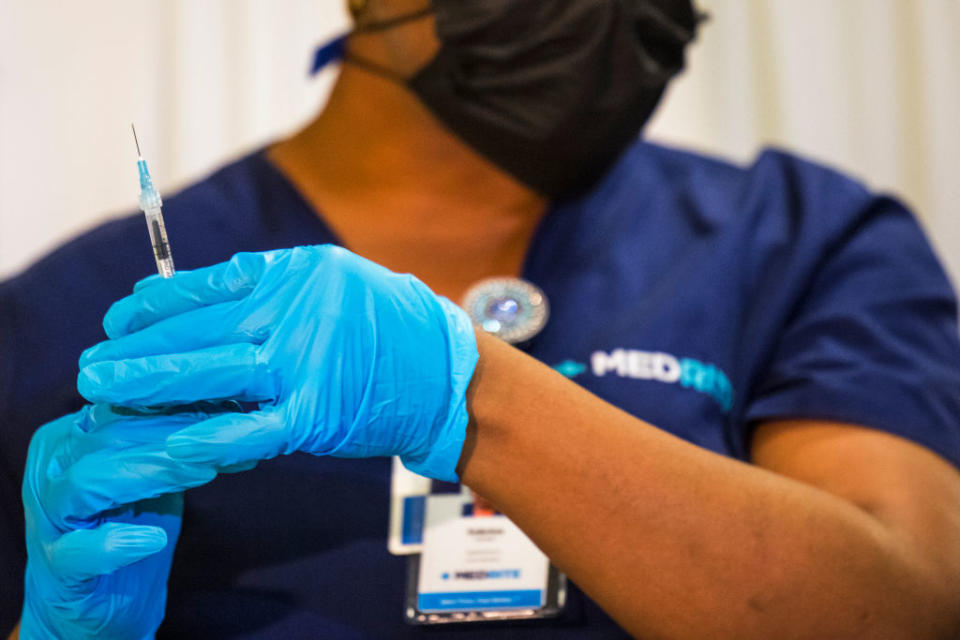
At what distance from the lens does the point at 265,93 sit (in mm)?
1706

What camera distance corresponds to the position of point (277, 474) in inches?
33.1

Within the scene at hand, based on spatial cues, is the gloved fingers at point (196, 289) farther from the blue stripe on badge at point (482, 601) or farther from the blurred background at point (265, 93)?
the blurred background at point (265, 93)

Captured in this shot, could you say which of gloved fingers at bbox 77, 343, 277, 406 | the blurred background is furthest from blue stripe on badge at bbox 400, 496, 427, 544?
the blurred background

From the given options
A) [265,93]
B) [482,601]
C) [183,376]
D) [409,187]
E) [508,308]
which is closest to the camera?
[183,376]

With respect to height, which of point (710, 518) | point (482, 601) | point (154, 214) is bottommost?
point (482, 601)

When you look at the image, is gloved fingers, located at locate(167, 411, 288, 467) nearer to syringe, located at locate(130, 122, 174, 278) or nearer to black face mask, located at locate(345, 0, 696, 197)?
syringe, located at locate(130, 122, 174, 278)

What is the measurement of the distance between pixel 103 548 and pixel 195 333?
0.53 ft

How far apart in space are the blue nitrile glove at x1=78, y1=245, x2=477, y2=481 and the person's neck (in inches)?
14.7

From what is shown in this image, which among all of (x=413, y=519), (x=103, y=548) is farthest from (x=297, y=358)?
(x=413, y=519)

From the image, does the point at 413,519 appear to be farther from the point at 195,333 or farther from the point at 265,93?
the point at 265,93

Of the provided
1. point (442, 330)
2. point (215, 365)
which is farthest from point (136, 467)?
point (442, 330)

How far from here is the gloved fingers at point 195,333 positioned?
61 cm

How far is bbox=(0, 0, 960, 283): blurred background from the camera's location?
156 centimetres

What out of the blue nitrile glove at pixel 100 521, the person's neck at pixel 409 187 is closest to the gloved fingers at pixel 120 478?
the blue nitrile glove at pixel 100 521
